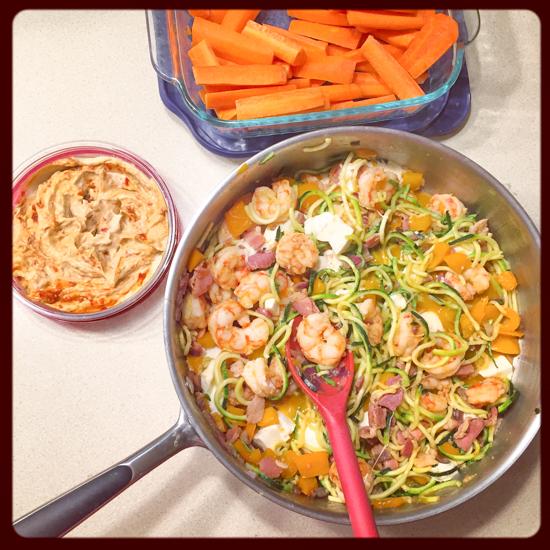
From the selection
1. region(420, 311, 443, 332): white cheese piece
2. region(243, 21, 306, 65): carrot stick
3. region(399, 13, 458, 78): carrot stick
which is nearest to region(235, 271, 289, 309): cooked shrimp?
region(420, 311, 443, 332): white cheese piece

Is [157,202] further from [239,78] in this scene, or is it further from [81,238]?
[239,78]

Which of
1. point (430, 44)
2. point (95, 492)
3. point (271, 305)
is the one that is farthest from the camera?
point (430, 44)

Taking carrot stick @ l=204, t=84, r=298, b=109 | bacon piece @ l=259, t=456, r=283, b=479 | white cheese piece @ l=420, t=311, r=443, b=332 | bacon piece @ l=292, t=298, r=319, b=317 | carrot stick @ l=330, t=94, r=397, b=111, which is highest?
carrot stick @ l=204, t=84, r=298, b=109

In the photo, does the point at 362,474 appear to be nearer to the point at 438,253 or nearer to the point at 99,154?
the point at 438,253

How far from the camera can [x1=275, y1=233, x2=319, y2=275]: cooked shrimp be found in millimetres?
1741

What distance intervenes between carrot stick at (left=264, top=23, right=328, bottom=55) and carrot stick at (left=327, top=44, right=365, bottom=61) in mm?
27

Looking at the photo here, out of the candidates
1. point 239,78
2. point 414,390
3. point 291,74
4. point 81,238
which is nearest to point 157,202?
point 81,238

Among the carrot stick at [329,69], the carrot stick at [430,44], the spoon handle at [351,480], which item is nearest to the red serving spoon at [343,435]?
the spoon handle at [351,480]

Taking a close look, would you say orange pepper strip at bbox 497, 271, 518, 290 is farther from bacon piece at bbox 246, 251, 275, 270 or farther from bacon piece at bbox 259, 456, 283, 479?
bacon piece at bbox 259, 456, 283, 479

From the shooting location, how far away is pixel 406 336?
173 centimetres

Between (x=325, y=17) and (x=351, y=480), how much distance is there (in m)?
1.40

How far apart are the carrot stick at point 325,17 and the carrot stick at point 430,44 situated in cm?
23

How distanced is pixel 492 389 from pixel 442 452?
0.23 metres

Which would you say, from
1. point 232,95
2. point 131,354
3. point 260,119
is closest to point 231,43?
point 232,95
